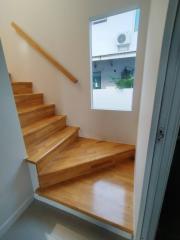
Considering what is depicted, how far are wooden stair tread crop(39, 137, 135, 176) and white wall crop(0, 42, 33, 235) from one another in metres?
0.24

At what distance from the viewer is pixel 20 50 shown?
225 cm

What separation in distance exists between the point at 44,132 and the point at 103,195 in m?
1.11

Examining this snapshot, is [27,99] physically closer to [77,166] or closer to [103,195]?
[77,166]

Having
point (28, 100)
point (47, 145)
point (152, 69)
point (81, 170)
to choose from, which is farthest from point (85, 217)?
point (28, 100)

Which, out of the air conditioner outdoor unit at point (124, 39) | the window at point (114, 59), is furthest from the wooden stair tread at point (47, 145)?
the air conditioner outdoor unit at point (124, 39)

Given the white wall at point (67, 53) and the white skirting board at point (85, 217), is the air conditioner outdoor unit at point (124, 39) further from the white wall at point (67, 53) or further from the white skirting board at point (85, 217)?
the white skirting board at point (85, 217)

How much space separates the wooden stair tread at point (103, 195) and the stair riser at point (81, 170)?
0.06 m

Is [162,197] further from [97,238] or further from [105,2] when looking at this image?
[105,2]

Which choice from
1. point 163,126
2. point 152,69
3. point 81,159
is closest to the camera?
point 163,126

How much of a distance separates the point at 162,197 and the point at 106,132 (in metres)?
1.41

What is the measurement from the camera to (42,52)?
204cm

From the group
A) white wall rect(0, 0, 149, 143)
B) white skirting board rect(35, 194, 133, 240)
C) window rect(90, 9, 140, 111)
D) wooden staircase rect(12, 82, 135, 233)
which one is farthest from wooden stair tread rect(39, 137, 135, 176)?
window rect(90, 9, 140, 111)

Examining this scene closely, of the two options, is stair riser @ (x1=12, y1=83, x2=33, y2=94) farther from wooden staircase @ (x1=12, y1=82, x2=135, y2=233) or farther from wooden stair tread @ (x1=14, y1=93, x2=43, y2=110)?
wooden stair tread @ (x1=14, y1=93, x2=43, y2=110)

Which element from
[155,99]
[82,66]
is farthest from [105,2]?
[155,99]
